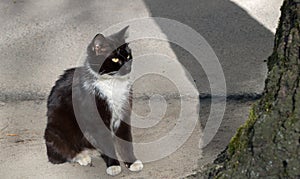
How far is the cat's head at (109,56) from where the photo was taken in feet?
11.8

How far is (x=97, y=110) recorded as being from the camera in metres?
3.66

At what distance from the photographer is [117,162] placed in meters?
3.76

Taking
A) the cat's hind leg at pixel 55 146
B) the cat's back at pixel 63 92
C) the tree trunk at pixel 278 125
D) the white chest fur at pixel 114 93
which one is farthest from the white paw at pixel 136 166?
the tree trunk at pixel 278 125

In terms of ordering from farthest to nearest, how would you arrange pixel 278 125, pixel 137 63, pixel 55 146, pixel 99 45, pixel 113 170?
pixel 137 63
pixel 55 146
pixel 113 170
pixel 99 45
pixel 278 125

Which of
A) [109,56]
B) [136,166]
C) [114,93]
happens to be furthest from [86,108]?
[136,166]

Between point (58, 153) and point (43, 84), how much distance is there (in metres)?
1.07

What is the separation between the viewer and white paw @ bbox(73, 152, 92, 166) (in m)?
3.84

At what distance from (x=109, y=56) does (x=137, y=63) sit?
142 centimetres

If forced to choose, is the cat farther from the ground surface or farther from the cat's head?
the ground surface

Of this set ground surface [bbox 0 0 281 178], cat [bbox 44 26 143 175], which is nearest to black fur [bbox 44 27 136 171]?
cat [bbox 44 26 143 175]

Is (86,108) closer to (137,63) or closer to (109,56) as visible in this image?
(109,56)

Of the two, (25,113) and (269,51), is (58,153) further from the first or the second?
(269,51)

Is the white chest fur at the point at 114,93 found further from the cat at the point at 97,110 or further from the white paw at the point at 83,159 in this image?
the white paw at the point at 83,159

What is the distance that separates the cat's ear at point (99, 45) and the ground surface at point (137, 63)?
79cm
